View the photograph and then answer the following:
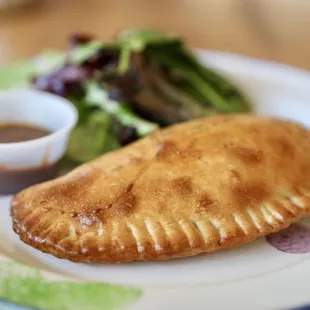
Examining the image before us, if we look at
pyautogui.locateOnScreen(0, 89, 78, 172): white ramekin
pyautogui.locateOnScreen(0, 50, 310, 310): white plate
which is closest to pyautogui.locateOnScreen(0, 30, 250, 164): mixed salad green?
pyautogui.locateOnScreen(0, 89, 78, 172): white ramekin

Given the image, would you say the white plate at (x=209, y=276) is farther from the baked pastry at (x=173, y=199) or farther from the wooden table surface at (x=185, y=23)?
the wooden table surface at (x=185, y=23)

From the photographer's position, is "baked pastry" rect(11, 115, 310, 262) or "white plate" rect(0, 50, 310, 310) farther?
"baked pastry" rect(11, 115, 310, 262)

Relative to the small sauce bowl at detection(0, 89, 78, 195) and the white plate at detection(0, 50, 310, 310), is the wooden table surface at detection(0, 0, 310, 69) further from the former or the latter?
the white plate at detection(0, 50, 310, 310)

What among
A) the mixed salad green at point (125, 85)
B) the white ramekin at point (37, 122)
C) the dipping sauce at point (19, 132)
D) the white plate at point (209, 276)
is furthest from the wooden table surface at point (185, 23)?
the white plate at point (209, 276)

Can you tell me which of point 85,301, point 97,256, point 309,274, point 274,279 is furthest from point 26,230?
point 309,274

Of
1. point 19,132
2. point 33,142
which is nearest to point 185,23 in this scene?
point 19,132

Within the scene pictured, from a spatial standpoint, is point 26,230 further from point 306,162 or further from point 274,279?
point 306,162
